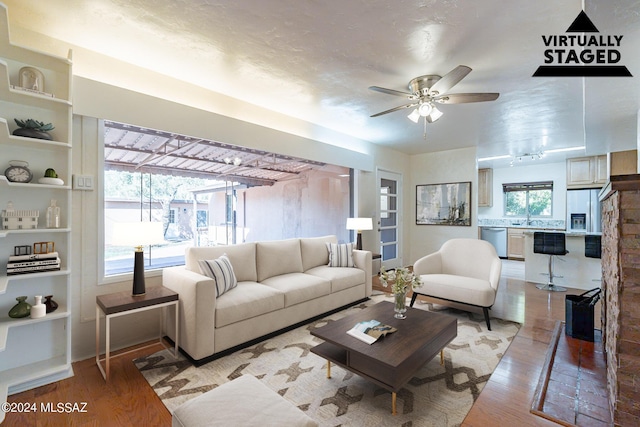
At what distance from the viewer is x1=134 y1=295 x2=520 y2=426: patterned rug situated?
1.76 m

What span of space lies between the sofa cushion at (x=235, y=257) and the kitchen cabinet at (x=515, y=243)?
284 inches

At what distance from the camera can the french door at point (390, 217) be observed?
5934 millimetres

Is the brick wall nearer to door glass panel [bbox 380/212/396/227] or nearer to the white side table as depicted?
the white side table

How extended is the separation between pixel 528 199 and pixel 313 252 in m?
7.05

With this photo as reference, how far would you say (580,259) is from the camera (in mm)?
4656

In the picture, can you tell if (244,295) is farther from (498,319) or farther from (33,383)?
(498,319)

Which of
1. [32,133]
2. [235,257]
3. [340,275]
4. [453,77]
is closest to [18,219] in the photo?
[32,133]

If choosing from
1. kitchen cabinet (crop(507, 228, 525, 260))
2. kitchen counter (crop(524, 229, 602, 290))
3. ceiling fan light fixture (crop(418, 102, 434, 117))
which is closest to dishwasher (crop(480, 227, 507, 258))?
kitchen cabinet (crop(507, 228, 525, 260))

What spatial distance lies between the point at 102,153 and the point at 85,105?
0.41 m

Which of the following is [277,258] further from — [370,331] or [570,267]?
[570,267]

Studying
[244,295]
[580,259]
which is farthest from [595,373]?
[580,259]

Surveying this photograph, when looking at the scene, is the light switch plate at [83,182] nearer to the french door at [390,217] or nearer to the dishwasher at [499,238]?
the french door at [390,217]

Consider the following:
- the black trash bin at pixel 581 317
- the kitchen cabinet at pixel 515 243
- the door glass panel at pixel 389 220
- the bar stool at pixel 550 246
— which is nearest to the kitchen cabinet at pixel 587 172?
the kitchen cabinet at pixel 515 243

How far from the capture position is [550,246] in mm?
4539
